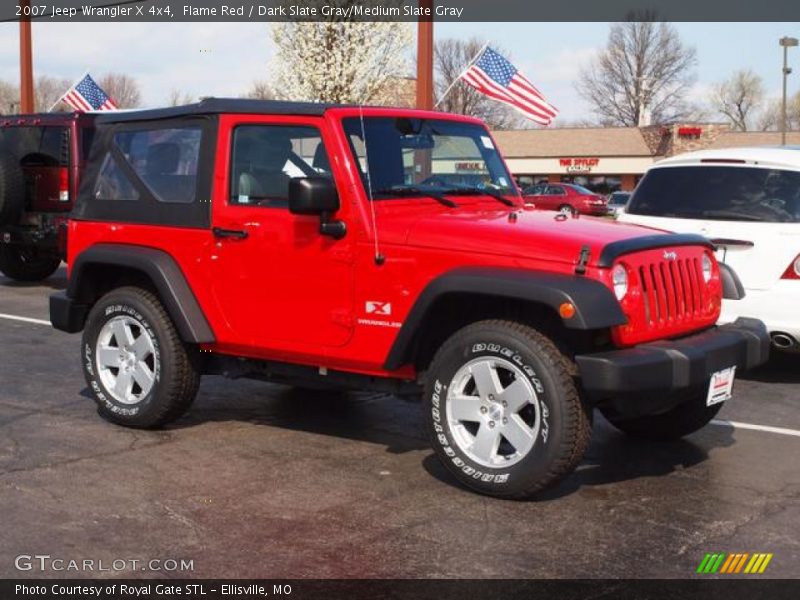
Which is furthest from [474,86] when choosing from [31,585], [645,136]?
[645,136]

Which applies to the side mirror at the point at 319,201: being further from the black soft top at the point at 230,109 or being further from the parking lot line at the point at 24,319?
the parking lot line at the point at 24,319

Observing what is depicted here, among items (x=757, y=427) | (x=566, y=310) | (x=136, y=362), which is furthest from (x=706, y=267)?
(x=136, y=362)

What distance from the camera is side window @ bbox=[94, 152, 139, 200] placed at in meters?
6.62

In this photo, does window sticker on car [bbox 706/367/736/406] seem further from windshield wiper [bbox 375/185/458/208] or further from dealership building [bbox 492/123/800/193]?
dealership building [bbox 492/123/800/193]

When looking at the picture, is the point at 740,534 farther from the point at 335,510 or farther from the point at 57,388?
the point at 57,388

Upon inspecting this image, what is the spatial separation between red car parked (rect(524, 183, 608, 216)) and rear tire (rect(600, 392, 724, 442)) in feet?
111

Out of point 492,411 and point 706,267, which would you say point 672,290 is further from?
point 492,411

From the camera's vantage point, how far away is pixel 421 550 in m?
4.48

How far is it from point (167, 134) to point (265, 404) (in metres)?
1.99

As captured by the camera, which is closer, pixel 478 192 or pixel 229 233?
pixel 229 233

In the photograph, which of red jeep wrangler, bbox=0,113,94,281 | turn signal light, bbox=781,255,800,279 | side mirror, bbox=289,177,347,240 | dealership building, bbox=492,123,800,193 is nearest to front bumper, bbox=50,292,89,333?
side mirror, bbox=289,177,347,240

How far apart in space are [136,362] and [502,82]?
10492mm

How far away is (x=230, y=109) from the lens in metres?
6.15

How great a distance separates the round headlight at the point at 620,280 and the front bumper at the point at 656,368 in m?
0.27
